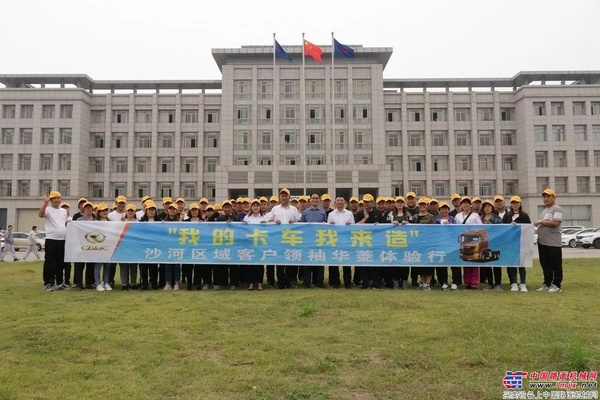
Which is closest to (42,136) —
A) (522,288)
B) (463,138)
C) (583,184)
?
(463,138)

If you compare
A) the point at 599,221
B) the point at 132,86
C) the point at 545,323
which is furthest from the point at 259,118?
the point at 545,323

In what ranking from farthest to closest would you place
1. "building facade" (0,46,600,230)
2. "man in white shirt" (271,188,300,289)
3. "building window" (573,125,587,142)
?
"building window" (573,125,587,142), "building facade" (0,46,600,230), "man in white shirt" (271,188,300,289)

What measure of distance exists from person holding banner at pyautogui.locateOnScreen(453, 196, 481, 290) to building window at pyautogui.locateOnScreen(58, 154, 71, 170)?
4451cm

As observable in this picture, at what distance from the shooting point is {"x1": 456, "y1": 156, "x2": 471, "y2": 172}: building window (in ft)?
154

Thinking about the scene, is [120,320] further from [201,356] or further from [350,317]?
[350,317]

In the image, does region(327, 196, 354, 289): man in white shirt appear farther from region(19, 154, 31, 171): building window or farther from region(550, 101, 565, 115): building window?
region(19, 154, 31, 171): building window

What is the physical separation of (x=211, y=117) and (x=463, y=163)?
25950mm

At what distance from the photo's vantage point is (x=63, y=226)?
8492mm

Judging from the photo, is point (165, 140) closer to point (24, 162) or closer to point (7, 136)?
point (24, 162)

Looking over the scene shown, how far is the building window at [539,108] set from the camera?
1777 inches

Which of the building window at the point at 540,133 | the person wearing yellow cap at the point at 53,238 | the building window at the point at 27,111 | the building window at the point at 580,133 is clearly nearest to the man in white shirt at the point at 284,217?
the person wearing yellow cap at the point at 53,238

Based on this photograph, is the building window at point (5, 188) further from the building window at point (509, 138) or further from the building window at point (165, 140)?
the building window at point (509, 138)

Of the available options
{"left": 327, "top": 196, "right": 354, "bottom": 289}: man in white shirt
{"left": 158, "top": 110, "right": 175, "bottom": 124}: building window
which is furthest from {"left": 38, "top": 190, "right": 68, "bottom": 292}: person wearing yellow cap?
{"left": 158, "top": 110, "right": 175, "bottom": 124}: building window

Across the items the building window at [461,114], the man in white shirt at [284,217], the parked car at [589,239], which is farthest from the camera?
the building window at [461,114]
